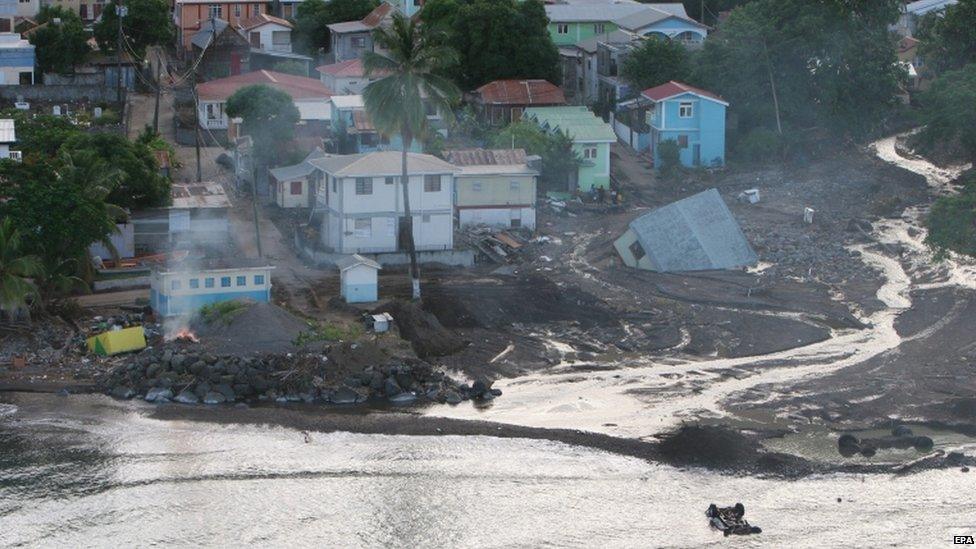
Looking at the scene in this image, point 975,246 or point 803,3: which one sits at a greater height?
point 803,3

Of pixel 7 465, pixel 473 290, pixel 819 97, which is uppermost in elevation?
pixel 819 97

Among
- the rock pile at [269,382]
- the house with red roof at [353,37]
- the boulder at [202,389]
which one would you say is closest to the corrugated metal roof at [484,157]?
the rock pile at [269,382]

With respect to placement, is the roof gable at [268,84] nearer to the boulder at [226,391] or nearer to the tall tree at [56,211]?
the tall tree at [56,211]

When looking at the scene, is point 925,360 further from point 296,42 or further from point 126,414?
point 296,42

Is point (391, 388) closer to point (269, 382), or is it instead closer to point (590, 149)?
point (269, 382)

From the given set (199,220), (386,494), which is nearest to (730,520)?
(386,494)

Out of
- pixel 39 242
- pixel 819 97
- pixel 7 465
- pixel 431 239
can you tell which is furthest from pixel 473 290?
pixel 819 97
